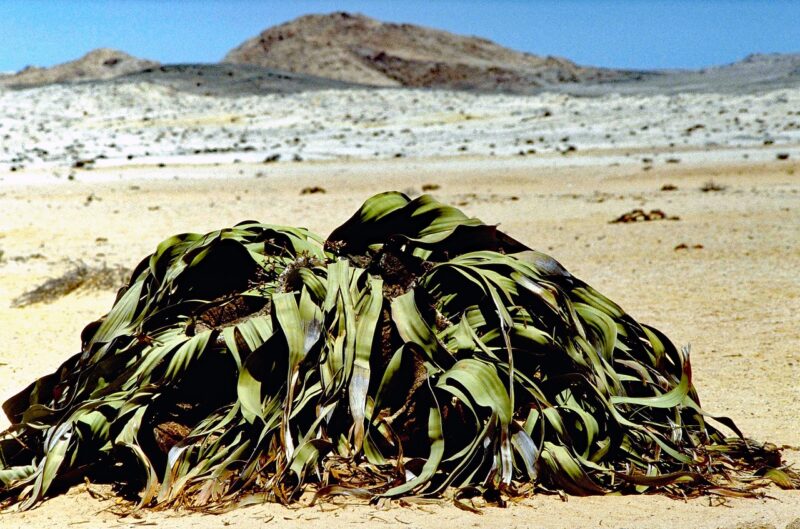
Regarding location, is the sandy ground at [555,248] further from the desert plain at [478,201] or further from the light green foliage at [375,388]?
the light green foliage at [375,388]

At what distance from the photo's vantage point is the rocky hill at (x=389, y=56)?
171ft

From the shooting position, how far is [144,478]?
2.72 m

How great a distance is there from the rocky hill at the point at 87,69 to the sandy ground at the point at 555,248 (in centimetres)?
4629

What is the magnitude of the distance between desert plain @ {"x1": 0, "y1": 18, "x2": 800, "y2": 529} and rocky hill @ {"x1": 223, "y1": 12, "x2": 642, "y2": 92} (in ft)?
66.5

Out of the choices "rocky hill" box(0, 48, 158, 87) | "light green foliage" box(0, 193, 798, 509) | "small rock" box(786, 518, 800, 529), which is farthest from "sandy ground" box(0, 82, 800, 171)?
"rocky hill" box(0, 48, 158, 87)

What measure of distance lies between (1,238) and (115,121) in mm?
17549

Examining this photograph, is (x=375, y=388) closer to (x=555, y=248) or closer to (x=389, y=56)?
(x=555, y=248)

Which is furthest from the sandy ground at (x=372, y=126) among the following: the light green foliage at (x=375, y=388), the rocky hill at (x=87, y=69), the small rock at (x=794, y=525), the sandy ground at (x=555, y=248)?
the rocky hill at (x=87, y=69)

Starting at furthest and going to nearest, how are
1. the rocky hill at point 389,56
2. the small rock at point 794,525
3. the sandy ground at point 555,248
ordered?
the rocky hill at point 389,56 < the sandy ground at point 555,248 < the small rock at point 794,525

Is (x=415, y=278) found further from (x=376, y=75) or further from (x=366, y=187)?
(x=376, y=75)

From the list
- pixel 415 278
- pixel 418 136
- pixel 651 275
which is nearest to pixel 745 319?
pixel 651 275

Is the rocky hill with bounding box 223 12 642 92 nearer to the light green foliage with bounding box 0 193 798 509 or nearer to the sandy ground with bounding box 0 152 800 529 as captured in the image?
the sandy ground with bounding box 0 152 800 529

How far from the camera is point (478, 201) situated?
37.3 ft

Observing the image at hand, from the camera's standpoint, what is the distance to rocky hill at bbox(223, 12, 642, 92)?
5225cm
